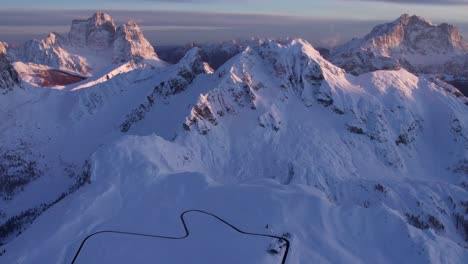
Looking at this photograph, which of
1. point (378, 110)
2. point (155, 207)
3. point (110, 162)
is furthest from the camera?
point (378, 110)

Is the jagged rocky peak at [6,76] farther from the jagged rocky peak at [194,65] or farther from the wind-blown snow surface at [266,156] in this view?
the jagged rocky peak at [194,65]

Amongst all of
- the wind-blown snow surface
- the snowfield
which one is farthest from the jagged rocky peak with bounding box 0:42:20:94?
the wind-blown snow surface

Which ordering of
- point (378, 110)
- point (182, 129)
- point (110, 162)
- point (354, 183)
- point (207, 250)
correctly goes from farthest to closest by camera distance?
1. point (378, 110)
2. point (182, 129)
3. point (354, 183)
4. point (110, 162)
5. point (207, 250)

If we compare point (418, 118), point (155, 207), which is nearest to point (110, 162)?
point (155, 207)

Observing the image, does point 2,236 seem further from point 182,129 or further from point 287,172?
point 287,172

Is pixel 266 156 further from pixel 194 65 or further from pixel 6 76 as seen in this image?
pixel 6 76

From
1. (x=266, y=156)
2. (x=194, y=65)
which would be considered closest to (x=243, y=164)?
(x=266, y=156)
